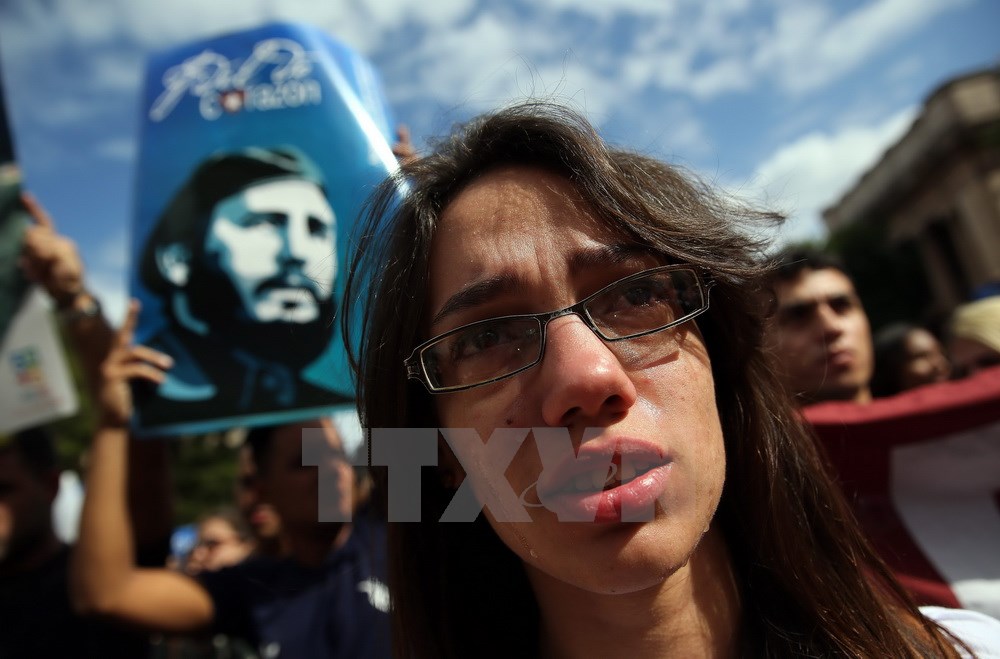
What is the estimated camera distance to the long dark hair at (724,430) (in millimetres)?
1240

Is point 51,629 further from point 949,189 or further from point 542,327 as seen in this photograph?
point 949,189

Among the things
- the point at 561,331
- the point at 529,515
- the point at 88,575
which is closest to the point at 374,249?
the point at 561,331

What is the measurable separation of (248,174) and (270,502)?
4.90 feet

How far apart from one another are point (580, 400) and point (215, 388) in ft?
5.15

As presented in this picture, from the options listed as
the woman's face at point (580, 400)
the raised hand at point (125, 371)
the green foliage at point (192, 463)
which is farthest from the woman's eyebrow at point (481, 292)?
the green foliage at point (192, 463)

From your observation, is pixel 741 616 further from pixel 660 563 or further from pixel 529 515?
pixel 529 515

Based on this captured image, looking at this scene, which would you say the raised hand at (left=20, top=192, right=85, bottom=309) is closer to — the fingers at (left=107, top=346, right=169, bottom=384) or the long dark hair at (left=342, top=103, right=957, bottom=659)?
the fingers at (left=107, top=346, right=169, bottom=384)

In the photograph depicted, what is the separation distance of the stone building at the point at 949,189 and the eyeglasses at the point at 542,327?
27506mm

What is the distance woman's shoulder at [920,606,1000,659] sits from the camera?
121 centimetres

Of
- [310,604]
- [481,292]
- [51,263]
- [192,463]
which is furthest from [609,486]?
[192,463]

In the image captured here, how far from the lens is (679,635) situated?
3.85 ft

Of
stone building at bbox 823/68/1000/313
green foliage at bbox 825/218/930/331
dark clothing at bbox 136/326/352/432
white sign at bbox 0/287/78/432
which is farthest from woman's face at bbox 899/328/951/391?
green foliage at bbox 825/218/930/331

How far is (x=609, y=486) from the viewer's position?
105 cm

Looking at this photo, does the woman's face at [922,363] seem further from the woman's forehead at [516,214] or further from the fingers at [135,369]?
the fingers at [135,369]
